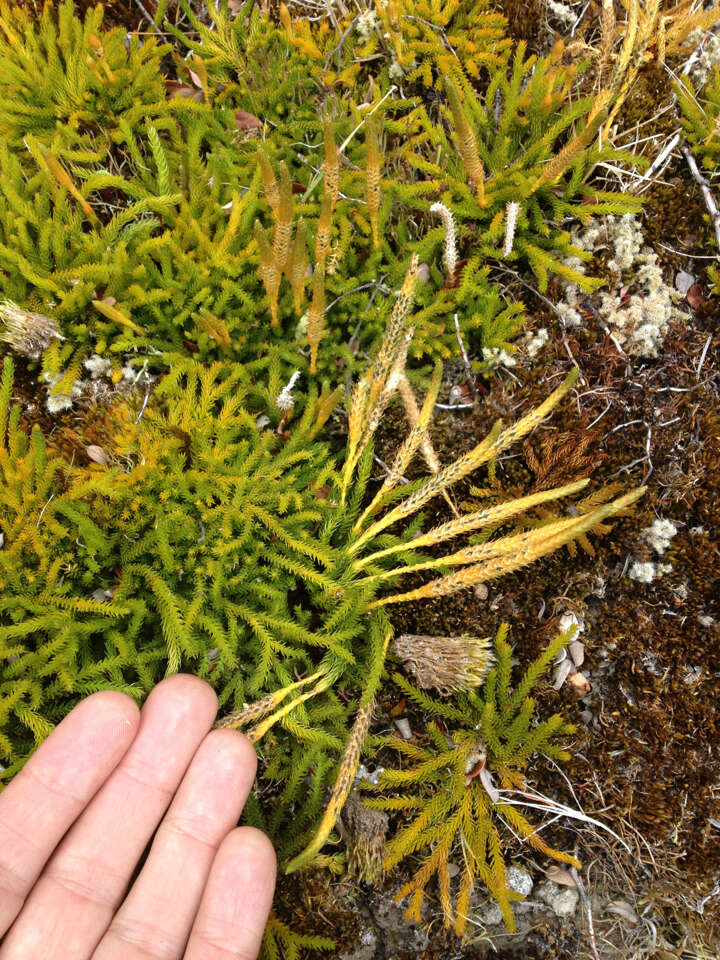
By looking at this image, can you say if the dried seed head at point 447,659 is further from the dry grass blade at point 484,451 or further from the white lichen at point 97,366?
the white lichen at point 97,366

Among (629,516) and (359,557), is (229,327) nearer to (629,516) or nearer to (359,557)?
(359,557)

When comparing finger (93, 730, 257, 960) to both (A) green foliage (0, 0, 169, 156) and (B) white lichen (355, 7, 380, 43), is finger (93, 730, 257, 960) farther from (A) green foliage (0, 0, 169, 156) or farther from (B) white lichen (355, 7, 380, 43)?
(B) white lichen (355, 7, 380, 43)

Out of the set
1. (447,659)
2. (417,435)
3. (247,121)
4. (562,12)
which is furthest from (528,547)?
(562,12)

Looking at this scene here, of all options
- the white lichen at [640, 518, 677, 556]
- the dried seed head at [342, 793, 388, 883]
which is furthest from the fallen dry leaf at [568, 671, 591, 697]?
the dried seed head at [342, 793, 388, 883]

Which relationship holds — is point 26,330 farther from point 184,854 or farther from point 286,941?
point 286,941

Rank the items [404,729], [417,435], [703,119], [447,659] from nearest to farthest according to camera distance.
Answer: [417,435] < [447,659] < [404,729] < [703,119]

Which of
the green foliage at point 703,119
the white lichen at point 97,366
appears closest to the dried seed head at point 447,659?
the white lichen at point 97,366

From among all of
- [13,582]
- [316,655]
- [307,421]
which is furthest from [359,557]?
[13,582]

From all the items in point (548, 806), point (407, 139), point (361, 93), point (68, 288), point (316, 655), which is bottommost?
point (548, 806)
